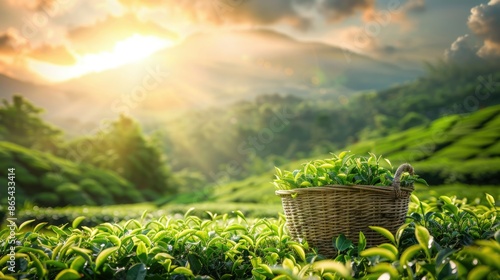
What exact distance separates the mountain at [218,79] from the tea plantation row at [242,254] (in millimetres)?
A: 25119

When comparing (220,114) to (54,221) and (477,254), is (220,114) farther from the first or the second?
(477,254)

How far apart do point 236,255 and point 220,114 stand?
28989 mm

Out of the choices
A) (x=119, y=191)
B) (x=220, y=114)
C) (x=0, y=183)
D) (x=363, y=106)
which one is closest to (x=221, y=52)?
(x=220, y=114)

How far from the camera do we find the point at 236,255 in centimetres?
200

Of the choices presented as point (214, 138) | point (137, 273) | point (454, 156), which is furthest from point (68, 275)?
point (214, 138)

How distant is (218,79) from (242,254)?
100 ft

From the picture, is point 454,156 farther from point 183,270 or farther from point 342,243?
point 183,270

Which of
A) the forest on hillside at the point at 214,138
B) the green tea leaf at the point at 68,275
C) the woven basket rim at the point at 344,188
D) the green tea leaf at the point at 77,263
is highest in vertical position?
the forest on hillside at the point at 214,138

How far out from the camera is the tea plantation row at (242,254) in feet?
4.36

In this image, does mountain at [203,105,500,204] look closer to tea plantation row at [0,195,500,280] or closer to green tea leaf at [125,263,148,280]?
tea plantation row at [0,195,500,280]

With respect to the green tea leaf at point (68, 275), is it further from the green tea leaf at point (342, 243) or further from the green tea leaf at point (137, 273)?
the green tea leaf at point (342, 243)

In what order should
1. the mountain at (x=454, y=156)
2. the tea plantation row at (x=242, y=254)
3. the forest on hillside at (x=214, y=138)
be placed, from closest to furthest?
the tea plantation row at (x=242, y=254), the mountain at (x=454, y=156), the forest on hillside at (x=214, y=138)

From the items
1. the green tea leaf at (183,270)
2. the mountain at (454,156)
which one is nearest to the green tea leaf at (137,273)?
the green tea leaf at (183,270)

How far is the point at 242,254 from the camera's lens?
2.04 m
